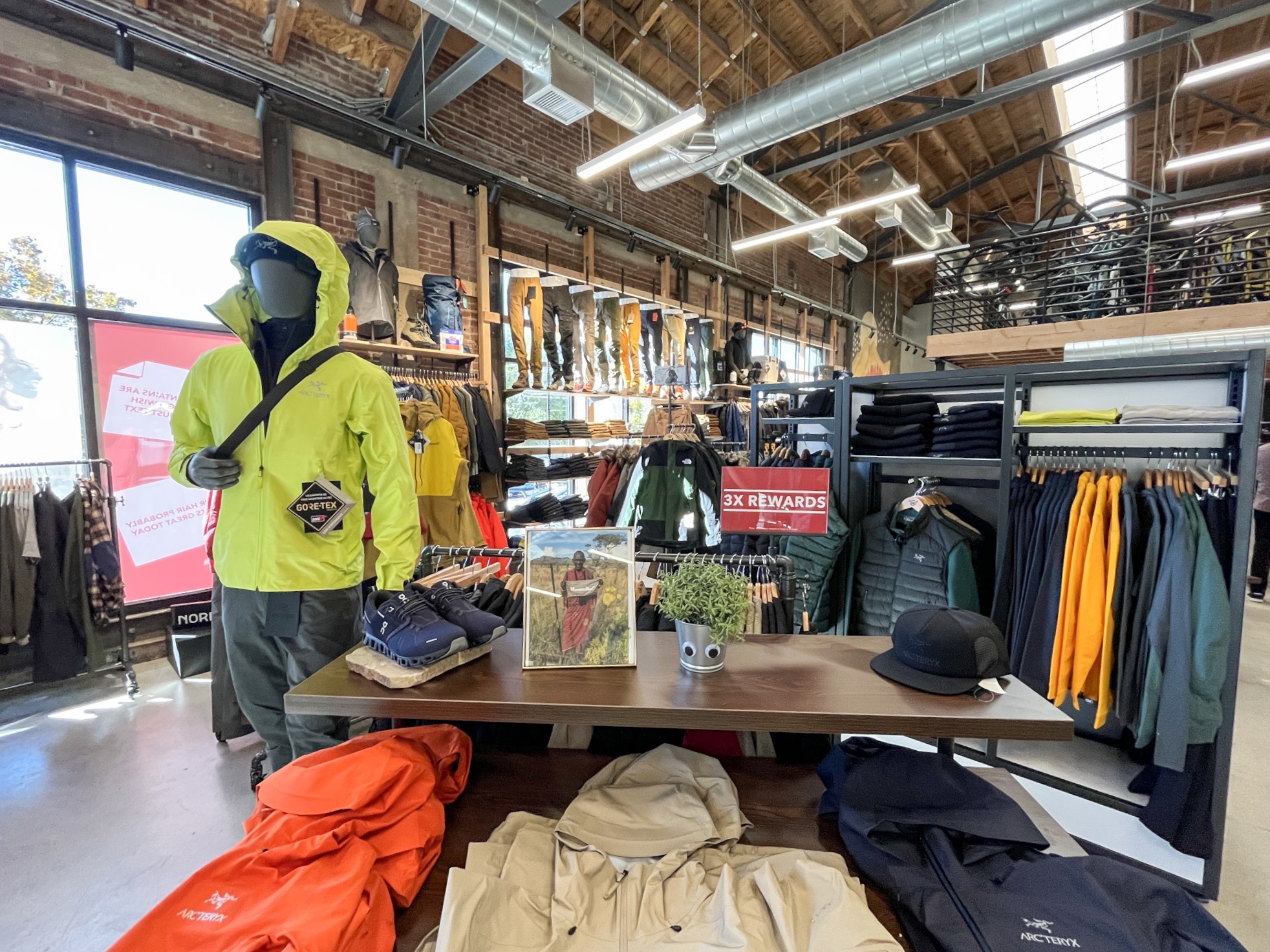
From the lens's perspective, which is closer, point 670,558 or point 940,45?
point 670,558

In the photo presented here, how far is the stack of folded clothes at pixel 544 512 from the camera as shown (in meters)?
5.04

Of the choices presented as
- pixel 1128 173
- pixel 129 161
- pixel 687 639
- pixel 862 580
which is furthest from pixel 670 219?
pixel 1128 173

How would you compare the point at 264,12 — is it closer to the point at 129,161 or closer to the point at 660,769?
the point at 129,161

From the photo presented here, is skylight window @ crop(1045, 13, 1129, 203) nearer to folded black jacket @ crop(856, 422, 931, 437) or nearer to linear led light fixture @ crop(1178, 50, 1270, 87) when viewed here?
linear led light fixture @ crop(1178, 50, 1270, 87)

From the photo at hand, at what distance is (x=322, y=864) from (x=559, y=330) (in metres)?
5.03

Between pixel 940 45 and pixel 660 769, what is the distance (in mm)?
4801

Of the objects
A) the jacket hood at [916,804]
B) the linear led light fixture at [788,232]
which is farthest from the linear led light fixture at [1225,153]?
the jacket hood at [916,804]

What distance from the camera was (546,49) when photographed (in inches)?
138

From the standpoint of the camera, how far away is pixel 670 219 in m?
7.33

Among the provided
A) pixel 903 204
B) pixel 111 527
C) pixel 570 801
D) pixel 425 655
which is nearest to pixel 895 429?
pixel 570 801

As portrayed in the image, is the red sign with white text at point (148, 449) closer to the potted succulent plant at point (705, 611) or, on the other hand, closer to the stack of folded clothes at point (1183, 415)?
the potted succulent plant at point (705, 611)

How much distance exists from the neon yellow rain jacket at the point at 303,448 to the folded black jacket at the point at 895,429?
2.20 meters

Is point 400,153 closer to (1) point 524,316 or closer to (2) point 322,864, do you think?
(1) point 524,316

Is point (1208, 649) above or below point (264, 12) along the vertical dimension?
below
